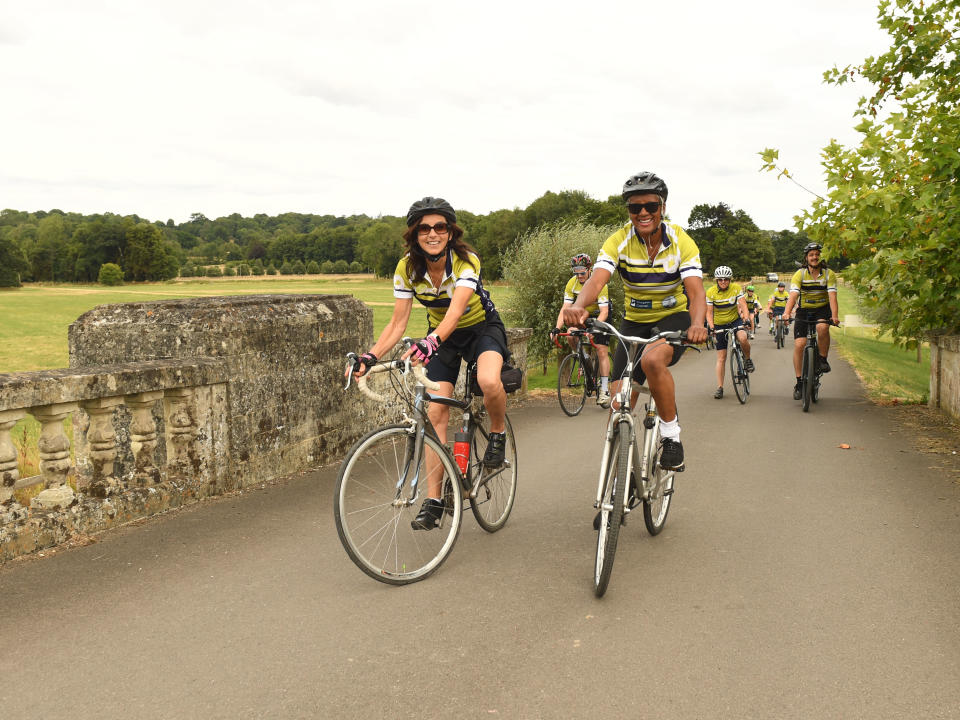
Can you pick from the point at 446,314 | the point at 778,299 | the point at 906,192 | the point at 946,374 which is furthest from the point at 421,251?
the point at 778,299

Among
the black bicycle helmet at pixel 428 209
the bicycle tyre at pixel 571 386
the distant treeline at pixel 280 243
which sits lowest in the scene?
the bicycle tyre at pixel 571 386

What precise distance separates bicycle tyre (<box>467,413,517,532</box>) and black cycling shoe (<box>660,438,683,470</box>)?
989mm

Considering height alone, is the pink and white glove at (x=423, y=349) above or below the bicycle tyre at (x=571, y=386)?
above

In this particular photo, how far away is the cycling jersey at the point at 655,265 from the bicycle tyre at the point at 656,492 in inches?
31.4

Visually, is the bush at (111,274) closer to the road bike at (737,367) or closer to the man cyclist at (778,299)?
the man cyclist at (778,299)

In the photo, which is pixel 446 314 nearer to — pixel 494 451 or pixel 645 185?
pixel 494 451

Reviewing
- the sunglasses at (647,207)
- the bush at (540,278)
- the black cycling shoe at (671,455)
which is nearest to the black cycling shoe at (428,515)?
the black cycling shoe at (671,455)

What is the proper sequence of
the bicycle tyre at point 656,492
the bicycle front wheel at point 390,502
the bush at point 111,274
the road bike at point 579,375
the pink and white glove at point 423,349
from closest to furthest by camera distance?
the bicycle front wheel at point 390,502 → the pink and white glove at point 423,349 → the bicycle tyre at point 656,492 → the road bike at point 579,375 → the bush at point 111,274

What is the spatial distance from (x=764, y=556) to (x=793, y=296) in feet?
25.5

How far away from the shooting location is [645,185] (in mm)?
5062

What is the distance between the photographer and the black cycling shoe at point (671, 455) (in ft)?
17.2

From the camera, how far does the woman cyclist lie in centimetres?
486

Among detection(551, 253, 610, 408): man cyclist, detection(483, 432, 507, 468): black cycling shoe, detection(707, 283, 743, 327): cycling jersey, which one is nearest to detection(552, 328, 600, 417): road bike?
detection(551, 253, 610, 408): man cyclist

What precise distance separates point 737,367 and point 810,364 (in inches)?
48.1
